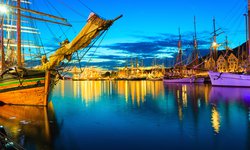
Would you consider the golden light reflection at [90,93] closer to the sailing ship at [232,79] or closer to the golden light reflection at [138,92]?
the golden light reflection at [138,92]

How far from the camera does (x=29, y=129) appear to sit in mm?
14039

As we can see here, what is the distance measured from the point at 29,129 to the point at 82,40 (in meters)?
7.81

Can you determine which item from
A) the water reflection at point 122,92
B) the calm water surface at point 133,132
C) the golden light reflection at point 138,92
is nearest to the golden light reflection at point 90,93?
the water reflection at point 122,92

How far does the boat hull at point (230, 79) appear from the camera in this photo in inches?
1929

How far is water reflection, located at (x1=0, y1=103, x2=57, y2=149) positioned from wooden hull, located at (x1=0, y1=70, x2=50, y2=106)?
3604 mm

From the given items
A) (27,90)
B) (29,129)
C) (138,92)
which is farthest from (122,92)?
(29,129)

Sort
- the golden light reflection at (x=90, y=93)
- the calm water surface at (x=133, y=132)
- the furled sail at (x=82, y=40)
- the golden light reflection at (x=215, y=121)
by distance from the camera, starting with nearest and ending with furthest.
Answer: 1. the calm water surface at (x=133, y=132)
2. the golden light reflection at (x=215, y=121)
3. the furled sail at (x=82, y=40)
4. the golden light reflection at (x=90, y=93)

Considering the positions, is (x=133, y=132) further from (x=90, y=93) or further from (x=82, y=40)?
(x=90, y=93)

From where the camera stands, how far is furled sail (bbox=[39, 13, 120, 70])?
18141mm

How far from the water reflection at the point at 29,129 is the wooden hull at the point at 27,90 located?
142 inches

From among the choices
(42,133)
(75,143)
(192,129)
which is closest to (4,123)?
(42,133)

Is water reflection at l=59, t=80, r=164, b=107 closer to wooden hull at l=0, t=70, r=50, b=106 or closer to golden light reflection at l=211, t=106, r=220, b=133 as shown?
wooden hull at l=0, t=70, r=50, b=106

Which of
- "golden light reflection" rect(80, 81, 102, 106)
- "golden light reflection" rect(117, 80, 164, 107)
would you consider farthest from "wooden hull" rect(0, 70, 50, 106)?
"golden light reflection" rect(117, 80, 164, 107)

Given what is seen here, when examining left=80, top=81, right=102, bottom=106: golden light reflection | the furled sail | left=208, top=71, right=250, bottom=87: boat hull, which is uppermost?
the furled sail
